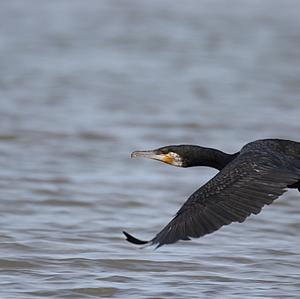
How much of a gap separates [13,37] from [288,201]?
10499 millimetres

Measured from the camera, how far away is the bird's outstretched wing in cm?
755

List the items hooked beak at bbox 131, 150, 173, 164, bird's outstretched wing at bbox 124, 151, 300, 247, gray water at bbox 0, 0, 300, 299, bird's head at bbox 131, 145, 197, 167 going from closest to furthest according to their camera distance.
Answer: bird's outstretched wing at bbox 124, 151, 300, 247 < gray water at bbox 0, 0, 300, 299 < hooked beak at bbox 131, 150, 173, 164 < bird's head at bbox 131, 145, 197, 167

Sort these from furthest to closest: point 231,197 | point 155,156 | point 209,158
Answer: point 209,158, point 155,156, point 231,197

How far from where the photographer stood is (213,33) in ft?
72.8

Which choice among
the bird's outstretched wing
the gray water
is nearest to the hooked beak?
the gray water

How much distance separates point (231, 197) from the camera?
7.90 metres

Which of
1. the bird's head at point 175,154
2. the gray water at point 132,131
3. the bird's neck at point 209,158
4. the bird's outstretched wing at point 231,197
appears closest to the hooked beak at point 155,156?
the bird's head at point 175,154

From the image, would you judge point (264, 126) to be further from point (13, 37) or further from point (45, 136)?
point (13, 37)

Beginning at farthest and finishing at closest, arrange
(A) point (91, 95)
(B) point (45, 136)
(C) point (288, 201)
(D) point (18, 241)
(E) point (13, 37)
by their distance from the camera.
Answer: (E) point (13, 37) < (A) point (91, 95) < (B) point (45, 136) < (C) point (288, 201) < (D) point (18, 241)

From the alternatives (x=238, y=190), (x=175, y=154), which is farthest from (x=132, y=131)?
(x=238, y=190)

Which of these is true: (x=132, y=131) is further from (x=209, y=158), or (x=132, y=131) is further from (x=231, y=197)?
(x=231, y=197)

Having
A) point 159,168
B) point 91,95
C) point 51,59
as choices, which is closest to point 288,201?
point 159,168

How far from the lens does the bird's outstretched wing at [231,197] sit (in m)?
7.55

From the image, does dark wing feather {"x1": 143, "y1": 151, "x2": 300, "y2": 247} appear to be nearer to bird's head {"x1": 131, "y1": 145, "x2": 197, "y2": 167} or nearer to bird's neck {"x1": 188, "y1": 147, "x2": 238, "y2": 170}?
bird's neck {"x1": 188, "y1": 147, "x2": 238, "y2": 170}
